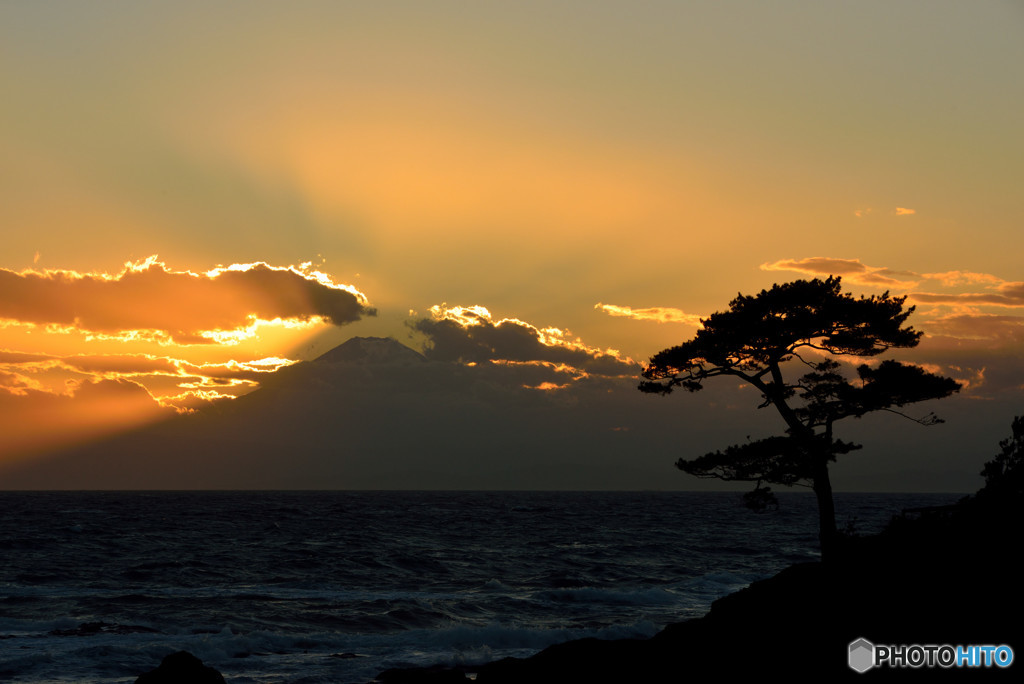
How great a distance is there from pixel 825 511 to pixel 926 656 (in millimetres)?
9701

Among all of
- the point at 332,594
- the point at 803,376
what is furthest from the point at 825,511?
the point at 332,594

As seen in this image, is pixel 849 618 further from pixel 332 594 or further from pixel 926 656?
pixel 332 594

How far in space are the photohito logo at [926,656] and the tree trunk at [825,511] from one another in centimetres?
571

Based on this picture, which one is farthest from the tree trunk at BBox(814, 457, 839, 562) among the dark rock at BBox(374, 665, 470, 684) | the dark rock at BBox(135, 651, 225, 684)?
the dark rock at BBox(135, 651, 225, 684)

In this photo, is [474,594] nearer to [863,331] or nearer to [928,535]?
[863,331]

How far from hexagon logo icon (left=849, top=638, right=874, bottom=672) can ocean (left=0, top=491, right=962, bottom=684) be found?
46.3 feet

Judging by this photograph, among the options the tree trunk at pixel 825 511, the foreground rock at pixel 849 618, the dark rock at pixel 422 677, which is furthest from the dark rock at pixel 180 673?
the tree trunk at pixel 825 511

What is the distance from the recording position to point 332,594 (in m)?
38.8

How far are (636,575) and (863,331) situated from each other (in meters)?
28.5

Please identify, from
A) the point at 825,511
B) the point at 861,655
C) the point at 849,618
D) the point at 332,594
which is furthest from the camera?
the point at 332,594

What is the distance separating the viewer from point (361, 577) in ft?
148

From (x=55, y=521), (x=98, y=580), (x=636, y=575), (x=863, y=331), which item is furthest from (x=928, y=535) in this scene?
(x=55, y=521)

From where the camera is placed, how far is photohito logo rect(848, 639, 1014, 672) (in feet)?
38.6

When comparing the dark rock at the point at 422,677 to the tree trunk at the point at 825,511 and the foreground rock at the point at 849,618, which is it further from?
the tree trunk at the point at 825,511
